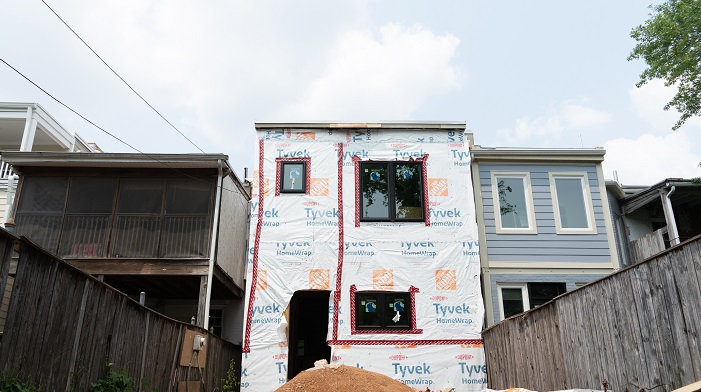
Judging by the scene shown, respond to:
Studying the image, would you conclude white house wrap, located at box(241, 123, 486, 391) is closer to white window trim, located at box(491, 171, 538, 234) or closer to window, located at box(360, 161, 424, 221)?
window, located at box(360, 161, 424, 221)

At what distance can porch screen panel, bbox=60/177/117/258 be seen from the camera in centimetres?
1351

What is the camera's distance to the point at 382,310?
12.7 meters

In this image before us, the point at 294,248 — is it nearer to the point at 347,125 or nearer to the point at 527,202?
the point at 347,125

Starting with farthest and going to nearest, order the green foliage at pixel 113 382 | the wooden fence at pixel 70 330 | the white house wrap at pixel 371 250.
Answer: the white house wrap at pixel 371 250 < the green foliage at pixel 113 382 < the wooden fence at pixel 70 330

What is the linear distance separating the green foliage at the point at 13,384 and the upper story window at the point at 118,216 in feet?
26.9

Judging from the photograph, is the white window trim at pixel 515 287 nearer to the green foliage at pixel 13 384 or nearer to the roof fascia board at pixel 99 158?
the roof fascia board at pixel 99 158

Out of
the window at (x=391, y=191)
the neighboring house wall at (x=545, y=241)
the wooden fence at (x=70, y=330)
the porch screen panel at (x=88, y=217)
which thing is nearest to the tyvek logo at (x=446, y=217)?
the window at (x=391, y=191)

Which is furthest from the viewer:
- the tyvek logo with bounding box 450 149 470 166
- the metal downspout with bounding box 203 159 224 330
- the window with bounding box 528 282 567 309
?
the tyvek logo with bounding box 450 149 470 166

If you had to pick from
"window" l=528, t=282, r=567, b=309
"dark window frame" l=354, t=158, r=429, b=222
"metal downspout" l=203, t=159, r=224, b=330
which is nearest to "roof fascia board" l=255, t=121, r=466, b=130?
"dark window frame" l=354, t=158, r=429, b=222

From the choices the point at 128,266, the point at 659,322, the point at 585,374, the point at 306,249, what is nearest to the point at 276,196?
the point at 306,249

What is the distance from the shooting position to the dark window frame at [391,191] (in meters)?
13.3

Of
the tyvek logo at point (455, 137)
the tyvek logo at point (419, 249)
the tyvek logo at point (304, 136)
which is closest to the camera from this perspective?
the tyvek logo at point (419, 249)

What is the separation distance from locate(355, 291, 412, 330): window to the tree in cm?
902

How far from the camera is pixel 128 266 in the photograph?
13.2m
